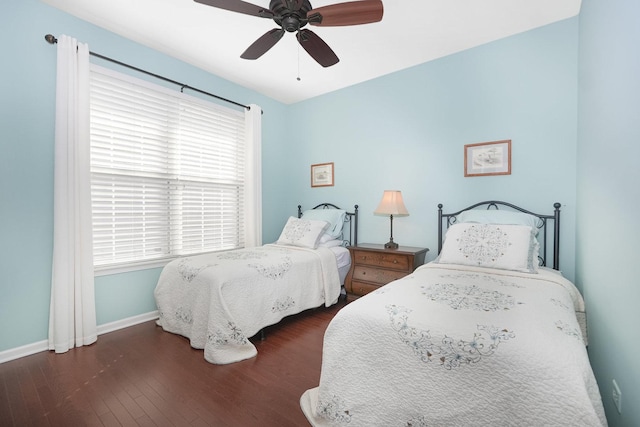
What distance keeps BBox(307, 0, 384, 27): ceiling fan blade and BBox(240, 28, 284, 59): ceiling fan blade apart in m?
0.29

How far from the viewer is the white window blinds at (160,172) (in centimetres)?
267

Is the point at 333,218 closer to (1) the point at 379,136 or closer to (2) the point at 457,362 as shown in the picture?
(1) the point at 379,136

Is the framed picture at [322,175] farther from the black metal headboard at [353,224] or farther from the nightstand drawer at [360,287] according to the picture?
the nightstand drawer at [360,287]

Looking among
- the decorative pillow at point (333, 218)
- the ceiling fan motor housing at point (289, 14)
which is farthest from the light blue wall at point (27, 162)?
the decorative pillow at point (333, 218)

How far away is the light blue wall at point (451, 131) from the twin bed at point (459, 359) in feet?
3.93

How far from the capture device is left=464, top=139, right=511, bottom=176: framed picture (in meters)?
2.76

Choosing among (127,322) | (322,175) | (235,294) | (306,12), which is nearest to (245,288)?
(235,294)

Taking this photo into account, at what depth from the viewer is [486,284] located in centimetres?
178

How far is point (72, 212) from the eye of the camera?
2.35 metres

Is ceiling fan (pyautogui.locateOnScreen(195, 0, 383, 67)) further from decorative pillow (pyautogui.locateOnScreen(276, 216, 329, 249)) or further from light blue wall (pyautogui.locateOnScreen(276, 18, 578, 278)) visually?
decorative pillow (pyautogui.locateOnScreen(276, 216, 329, 249))

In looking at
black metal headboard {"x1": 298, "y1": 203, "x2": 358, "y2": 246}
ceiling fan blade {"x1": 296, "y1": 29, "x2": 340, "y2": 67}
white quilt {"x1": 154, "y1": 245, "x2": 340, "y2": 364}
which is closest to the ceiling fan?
ceiling fan blade {"x1": 296, "y1": 29, "x2": 340, "y2": 67}

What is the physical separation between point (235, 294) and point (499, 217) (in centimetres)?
234

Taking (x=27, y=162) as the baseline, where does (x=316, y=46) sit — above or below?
above

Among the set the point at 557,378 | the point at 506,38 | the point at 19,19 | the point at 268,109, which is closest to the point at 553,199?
the point at 506,38
